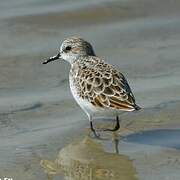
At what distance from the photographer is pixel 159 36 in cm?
1018

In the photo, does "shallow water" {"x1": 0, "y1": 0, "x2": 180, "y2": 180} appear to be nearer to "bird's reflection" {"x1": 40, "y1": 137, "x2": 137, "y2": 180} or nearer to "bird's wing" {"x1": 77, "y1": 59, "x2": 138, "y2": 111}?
"bird's reflection" {"x1": 40, "y1": 137, "x2": 137, "y2": 180}

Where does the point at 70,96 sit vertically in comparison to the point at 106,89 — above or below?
below

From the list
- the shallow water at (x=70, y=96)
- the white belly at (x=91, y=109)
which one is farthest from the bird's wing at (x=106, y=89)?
the shallow water at (x=70, y=96)

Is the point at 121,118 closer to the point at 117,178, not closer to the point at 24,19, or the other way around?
the point at 117,178

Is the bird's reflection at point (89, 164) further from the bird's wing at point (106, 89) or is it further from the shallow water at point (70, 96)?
the bird's wing at point (106, 89)

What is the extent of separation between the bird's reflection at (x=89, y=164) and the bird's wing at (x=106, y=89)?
0.45m

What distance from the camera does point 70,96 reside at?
8.42 meters

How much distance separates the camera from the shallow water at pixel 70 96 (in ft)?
22.3

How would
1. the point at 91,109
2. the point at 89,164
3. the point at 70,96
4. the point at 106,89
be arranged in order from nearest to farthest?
1. the point at 89,164
2. the point at 106,89
3. the point at 91,109
4. the point at 70,96

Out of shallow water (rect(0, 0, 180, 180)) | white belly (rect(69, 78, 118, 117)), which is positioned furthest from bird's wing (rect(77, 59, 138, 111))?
shallow water (rect(0, 0, 180, 180))

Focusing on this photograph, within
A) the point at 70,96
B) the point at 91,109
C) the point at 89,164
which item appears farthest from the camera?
the point at 70,96

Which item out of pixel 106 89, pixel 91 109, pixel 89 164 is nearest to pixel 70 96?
pixel 91 109

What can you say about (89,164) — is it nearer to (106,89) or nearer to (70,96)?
(106,89)

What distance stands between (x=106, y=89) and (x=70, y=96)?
1.31 metres
